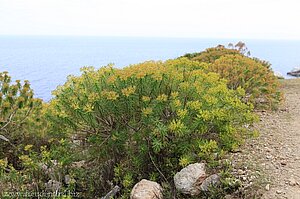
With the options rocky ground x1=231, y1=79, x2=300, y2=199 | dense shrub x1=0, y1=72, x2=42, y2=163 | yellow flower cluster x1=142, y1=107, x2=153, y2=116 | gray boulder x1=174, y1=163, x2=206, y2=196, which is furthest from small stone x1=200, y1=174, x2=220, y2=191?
dense shrub x1=0, y1=72, x2=42, y2=163

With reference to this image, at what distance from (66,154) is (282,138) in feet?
11.1

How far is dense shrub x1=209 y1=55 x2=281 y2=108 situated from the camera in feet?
24.2

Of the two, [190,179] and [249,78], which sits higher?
[249,78]

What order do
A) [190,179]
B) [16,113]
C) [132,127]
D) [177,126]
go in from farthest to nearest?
[16,113]
[132,127]
[190,179]
[177,126]

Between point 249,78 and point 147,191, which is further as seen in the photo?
point 249,78

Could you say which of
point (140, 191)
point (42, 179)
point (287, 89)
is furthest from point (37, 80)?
point (140, 191)

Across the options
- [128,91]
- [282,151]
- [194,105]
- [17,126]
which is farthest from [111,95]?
[17,126]

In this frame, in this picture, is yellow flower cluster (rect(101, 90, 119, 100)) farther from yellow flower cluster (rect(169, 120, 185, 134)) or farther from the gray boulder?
the gray boulder

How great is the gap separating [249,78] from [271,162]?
327cm

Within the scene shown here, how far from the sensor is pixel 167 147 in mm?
4781

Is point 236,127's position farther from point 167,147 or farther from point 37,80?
point 37,80

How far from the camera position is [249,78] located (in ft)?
25.2

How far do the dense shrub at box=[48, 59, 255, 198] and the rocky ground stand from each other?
1.11 feet

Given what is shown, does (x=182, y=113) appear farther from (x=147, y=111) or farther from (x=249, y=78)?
(x=249, y=78)
